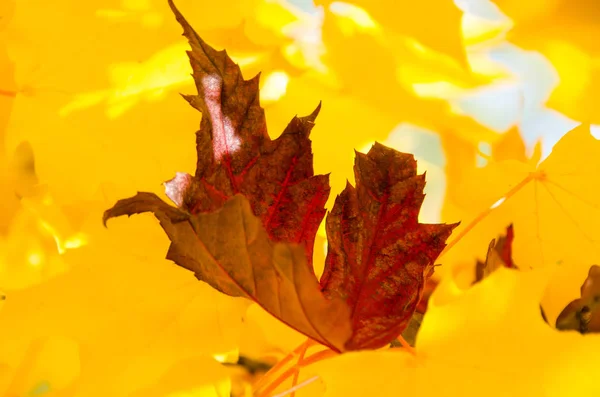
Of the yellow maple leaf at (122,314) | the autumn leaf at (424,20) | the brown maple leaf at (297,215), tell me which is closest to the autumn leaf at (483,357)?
the brown maple leaf at (297,215)

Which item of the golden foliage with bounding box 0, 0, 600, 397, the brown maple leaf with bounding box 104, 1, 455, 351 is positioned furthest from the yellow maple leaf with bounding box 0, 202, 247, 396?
the brown maple leaf with bounding box 104, 1, 455, 351

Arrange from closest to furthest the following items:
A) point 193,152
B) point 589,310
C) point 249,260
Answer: point 249,260 → point 589,310 → point 193,152

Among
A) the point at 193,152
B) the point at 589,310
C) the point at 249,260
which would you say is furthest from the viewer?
the point at 193,152

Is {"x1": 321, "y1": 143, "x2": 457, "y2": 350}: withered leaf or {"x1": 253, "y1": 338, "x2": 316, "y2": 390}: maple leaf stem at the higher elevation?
{"x1": 321, "y1": 143, "x2": 457, "y2": 350}: withered leaf

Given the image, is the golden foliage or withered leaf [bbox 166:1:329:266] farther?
the golden foliage

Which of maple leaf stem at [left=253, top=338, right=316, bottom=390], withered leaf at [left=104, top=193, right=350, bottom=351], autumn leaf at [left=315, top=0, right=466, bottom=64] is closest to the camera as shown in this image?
withered leaf at [left=104, top=193, right=350, bottom=351]

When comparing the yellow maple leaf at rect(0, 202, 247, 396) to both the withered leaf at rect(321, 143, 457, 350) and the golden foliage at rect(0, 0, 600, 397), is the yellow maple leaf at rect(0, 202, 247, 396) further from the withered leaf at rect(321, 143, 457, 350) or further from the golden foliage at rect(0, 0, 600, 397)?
the withered leaf at rect(321, 143, 457, 350)

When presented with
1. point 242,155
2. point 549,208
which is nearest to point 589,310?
point 549,208

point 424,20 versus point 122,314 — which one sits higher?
point 424,20

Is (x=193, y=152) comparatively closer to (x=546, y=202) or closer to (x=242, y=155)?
(x=242, y=155)
